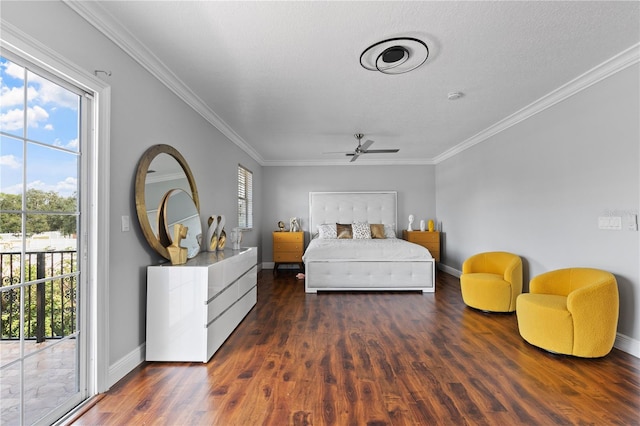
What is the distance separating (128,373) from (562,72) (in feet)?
14.4

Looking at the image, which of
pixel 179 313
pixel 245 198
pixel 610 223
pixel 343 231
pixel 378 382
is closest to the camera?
Answer: pixel 378 382

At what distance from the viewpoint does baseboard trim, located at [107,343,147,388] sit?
217 cm

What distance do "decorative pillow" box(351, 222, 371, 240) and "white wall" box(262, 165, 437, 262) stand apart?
985 mm

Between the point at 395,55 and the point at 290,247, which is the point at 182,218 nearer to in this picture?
the point at 395,55

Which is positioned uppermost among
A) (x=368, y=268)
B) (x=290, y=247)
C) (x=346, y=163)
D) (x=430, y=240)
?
(x=346, y=163)

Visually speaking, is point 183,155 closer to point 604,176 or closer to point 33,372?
point 33,372

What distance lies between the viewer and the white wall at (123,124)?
173 centimetres

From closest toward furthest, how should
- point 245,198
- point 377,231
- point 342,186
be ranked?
1. point 245,198
2. point 377,231
3. point 342,186

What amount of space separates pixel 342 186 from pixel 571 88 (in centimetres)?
448

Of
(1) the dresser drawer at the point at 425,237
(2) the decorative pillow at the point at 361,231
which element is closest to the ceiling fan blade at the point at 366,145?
(2) the decorative pillow at the point at 361,231

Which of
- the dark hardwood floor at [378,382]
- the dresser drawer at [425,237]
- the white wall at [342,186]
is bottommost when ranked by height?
the dark hardwood floor at [378,382]

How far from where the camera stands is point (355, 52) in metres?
2.50

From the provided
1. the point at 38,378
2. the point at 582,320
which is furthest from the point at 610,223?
the point at 38,378

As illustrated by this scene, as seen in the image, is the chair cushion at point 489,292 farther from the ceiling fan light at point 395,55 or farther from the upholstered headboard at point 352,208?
the upholstered headboard at point 352,208
